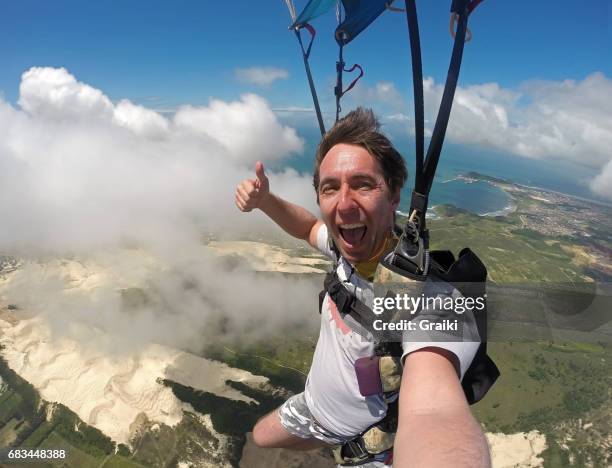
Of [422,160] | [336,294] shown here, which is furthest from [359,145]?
[336,294]

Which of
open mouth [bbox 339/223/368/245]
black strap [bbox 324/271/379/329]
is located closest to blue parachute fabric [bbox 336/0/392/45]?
open mouth [bbox 339/223/368/245]

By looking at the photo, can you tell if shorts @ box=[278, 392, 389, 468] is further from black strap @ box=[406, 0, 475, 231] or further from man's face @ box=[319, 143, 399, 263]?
black strap @ box=[406, 0, 475, 231]

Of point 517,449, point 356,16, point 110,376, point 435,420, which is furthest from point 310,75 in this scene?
point 110,376

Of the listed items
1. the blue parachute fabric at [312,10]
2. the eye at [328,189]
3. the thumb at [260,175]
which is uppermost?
the blue parachute fabric at [312,10]

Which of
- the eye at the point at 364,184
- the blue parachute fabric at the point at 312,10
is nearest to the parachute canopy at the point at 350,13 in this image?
the blue parachute fabric at the point at 312,10

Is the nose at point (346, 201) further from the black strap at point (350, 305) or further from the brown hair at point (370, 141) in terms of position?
the black strap at point (350, 305)
